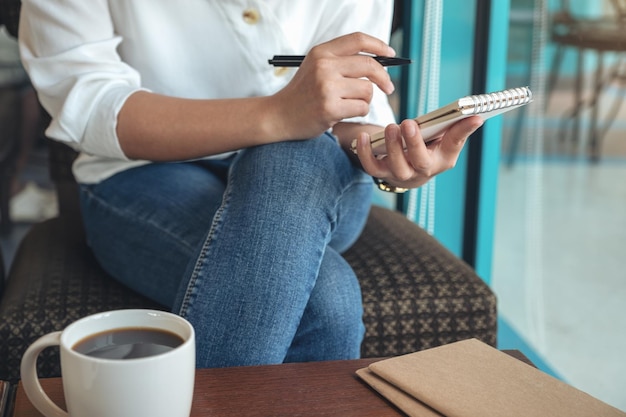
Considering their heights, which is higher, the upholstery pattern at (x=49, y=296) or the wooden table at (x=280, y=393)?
the wooden table at (x=280, y=393)

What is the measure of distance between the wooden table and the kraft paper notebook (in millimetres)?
15

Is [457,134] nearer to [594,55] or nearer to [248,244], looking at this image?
[248,244]

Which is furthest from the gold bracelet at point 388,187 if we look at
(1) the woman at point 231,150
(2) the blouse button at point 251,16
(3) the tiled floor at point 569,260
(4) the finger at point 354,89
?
(3) the tiled floor at point 569,260

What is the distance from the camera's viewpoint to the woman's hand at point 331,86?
2.84ft

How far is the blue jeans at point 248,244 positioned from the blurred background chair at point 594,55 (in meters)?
0.48

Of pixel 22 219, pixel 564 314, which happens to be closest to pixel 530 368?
pixel 564 314

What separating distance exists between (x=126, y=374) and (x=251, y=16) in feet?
2.18

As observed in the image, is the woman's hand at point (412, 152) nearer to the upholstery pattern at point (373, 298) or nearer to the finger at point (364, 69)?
the finger at point (364, 69)

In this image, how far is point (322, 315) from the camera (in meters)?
0.86

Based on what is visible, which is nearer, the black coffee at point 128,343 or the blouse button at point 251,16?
the black coffee at point 128,343

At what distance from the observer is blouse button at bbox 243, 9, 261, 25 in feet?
3.44

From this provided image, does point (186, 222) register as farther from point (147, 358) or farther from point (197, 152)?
point (147, 358)

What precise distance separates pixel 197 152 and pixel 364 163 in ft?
0.71

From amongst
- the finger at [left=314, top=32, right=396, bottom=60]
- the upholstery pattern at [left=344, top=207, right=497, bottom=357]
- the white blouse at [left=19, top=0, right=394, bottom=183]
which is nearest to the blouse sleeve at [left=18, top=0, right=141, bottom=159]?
the white blouse at [left=19, top=0, right=394, bottom=183]
